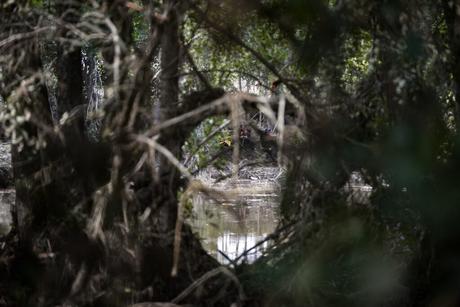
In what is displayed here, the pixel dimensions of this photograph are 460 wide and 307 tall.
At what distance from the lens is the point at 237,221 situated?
22.8 feet

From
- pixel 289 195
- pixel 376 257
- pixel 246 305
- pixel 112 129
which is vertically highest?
pixel 112 129

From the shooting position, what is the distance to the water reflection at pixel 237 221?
593 cm

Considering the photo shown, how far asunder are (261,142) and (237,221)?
0.97m

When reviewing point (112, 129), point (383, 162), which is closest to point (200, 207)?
point (112, 129)

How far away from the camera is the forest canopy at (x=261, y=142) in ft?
17.3

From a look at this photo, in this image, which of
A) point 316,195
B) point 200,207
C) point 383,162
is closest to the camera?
point 383,162

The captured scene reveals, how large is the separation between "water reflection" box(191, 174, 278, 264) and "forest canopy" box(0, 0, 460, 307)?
0.64 ft

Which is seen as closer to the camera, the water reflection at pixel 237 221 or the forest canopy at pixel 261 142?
the forest canopy at pixel 261 142

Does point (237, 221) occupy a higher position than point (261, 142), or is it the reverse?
point (261, 142)

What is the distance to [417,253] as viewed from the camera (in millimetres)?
5887

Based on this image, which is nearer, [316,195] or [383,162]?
[383,162]

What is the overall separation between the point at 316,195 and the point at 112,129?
1407mm

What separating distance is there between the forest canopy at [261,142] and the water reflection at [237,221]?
0.64 ft

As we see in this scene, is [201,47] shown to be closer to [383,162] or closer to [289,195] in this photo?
[289,195]
